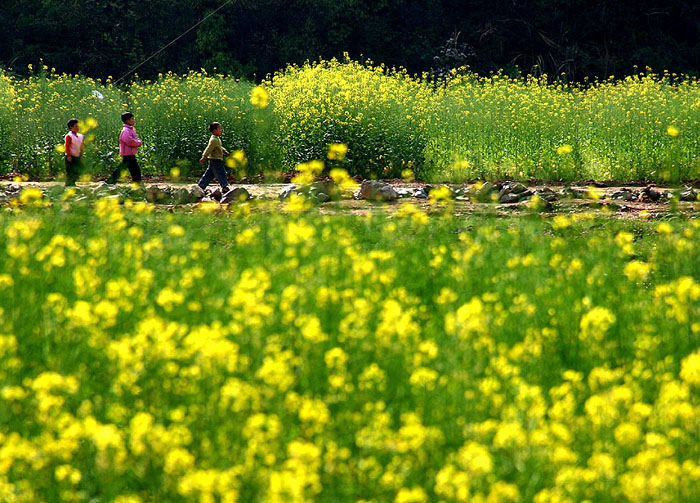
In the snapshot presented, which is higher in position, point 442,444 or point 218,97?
point 218,97

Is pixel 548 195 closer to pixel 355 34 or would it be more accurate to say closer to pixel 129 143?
pixel 129 143

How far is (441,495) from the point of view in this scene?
10.3ft

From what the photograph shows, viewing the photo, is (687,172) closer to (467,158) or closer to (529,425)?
(467,158)

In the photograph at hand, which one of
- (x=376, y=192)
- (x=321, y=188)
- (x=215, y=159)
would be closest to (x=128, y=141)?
(x=215, y=159)

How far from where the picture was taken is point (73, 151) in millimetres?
11938

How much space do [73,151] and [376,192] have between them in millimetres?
4453

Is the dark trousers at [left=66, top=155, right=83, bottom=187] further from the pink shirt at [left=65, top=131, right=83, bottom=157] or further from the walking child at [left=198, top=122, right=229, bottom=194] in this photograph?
the walking child at [left=198, top=122, right=229, bottom=194]

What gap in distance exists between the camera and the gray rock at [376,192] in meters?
11.1

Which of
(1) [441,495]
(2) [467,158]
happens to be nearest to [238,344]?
(1) [441,495]

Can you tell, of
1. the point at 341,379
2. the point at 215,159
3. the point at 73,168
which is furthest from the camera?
the point at 215,159

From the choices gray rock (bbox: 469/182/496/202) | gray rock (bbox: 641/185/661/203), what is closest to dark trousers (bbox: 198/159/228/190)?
gray rock (bbox: 469/182/496/202)

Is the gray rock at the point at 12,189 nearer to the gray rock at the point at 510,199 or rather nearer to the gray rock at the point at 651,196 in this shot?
the gray rock at the point at 510,199

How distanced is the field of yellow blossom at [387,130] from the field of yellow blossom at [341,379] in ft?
24.0

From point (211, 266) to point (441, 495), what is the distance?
11.0ft
